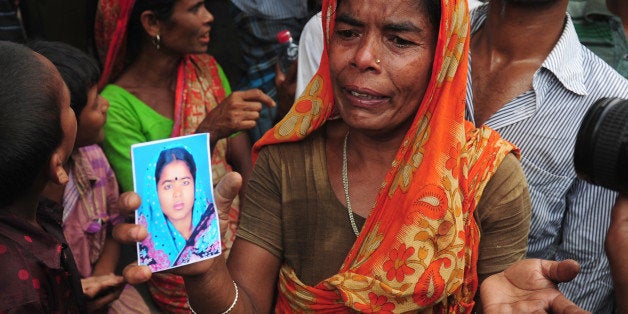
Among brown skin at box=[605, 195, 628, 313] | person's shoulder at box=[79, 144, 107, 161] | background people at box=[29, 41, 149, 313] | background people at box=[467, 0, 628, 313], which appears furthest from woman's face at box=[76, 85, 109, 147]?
brown skin at box=[605, 195, 628, 313]

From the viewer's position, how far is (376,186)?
2168 millimetres

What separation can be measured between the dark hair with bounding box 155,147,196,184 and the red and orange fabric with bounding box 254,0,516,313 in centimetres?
50

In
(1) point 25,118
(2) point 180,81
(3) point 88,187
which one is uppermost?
(1) point 25,118

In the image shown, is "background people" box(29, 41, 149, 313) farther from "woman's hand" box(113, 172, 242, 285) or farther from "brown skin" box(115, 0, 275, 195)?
"woman's hand" box(113, 172, 242, 285)

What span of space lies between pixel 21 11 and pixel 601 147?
12.3ft

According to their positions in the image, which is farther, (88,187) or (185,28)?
(185,28)

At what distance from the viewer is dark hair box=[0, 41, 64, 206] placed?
1.77m

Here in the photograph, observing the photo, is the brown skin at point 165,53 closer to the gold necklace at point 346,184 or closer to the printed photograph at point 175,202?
the gold necklace at point 346,184

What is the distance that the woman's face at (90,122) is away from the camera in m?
2.69

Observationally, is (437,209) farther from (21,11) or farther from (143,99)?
(21,11)

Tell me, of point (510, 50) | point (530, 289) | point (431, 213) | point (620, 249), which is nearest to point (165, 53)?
point (510, 50)

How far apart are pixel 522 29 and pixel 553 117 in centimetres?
33

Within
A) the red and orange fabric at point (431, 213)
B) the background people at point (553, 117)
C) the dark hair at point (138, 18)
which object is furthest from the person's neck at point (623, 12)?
the dark hair at point (138, 18)

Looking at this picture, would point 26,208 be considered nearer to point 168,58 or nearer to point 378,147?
point 378,147
